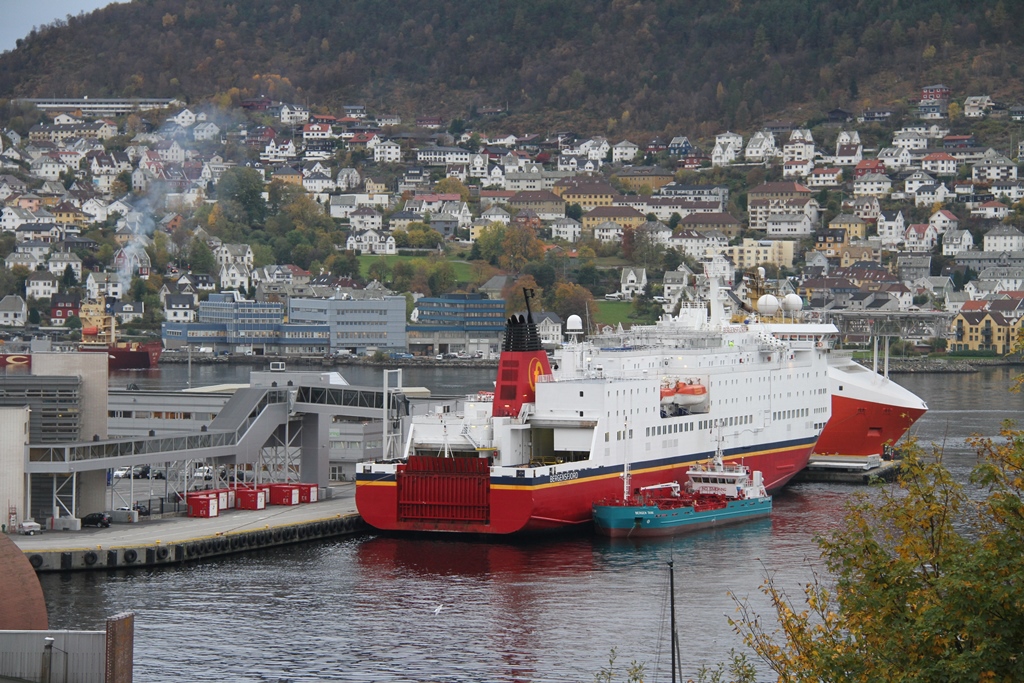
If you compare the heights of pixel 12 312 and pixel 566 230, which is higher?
pixel 566 230

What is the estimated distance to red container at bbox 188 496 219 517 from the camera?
32406 mm

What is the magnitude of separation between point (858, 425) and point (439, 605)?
20.1 meters

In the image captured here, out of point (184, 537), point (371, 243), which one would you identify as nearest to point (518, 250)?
point (371, 243)

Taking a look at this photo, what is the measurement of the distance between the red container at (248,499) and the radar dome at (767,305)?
51.3 ft

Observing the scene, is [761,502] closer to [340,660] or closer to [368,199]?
[340,660]

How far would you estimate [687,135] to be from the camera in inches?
5625

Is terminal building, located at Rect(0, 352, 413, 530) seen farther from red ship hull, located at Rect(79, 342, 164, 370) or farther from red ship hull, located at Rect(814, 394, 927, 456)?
red ship hull, located at Rect(79, 342, 164, 370)

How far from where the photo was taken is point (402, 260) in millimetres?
106875

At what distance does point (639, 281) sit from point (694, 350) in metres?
60.6

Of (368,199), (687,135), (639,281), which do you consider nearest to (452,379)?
(639,281)

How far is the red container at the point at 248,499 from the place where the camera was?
33625 mm

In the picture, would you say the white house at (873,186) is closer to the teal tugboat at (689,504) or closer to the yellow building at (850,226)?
the yellow building at (850,226)

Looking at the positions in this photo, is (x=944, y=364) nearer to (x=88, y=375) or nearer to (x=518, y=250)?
(x=518, y=250)

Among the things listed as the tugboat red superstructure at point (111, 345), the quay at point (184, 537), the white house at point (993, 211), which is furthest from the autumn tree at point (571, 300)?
the quay at point (184, 537)
